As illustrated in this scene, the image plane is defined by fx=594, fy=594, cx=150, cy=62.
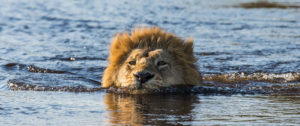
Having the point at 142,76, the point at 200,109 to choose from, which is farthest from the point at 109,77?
the point at 200,109

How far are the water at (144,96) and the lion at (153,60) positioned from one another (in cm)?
23

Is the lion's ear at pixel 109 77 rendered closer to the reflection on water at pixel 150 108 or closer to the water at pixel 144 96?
the water at pixel 144 96

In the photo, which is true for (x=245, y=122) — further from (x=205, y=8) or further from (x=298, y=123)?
(x=205, y=8)

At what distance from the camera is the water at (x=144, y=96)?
21.3ft

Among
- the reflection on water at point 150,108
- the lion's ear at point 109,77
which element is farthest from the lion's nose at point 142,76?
the lion's ear at point 109,77

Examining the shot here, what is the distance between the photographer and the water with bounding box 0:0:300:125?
649 centimetres

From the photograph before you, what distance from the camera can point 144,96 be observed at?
802cm

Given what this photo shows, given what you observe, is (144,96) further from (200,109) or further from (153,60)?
(200,109)

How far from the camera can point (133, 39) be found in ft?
28.9

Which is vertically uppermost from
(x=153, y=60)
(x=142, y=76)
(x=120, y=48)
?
(x=120, y=48)

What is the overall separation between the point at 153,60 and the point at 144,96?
1.71 ft

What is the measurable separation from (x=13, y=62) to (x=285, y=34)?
294 inches

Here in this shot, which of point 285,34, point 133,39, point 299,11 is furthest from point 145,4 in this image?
point 133,39

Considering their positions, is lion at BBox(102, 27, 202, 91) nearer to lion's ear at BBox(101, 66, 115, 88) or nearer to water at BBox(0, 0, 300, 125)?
lion's ear at BBox(101, 66, 115, 88)
